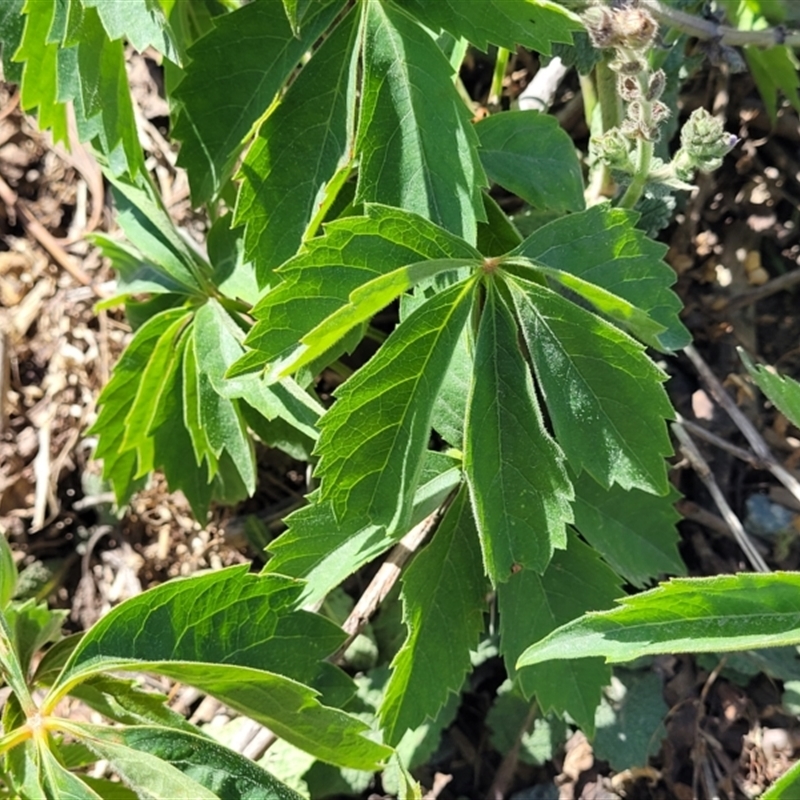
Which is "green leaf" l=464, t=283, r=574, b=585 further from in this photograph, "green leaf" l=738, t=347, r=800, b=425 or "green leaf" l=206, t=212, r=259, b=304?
"green leaf" l=206, t=212, r=259, b=304

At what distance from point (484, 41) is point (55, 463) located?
1545mm

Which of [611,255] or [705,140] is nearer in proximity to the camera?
[705,140]

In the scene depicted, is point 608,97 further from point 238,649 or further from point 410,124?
point 238,649

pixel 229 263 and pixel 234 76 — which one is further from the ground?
pixel 234 76

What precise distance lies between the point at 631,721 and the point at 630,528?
46 cm

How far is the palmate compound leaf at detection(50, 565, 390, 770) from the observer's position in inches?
53.2

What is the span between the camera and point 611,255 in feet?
4.41

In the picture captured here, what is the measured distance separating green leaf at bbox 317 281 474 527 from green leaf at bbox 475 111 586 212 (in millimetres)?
303

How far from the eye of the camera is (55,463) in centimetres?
229

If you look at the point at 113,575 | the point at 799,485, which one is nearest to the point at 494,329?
the point at 799,485

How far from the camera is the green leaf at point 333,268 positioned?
125 centimetres

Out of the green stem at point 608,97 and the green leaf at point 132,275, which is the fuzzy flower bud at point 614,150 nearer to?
the green stem at point 608,97

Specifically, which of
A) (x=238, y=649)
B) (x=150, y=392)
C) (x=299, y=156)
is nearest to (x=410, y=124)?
(x=299, y=156)

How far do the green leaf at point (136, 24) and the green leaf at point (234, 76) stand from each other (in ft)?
0.41
